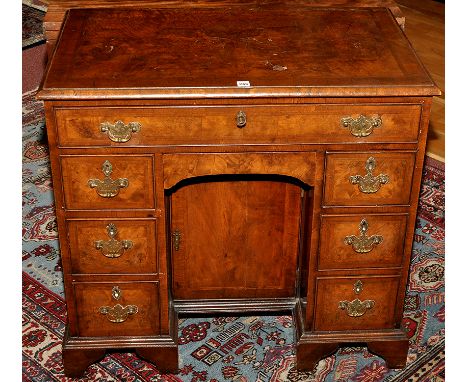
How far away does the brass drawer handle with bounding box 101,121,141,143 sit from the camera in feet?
7.46

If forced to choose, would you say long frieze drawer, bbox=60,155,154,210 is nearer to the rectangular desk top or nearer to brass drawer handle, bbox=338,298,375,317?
the rectangular desk top

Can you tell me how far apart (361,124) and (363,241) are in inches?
15.9

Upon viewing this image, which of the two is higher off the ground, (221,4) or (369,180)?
(221,4)

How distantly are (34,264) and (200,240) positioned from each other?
32.3 inches

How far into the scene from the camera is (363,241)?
253 centimetres

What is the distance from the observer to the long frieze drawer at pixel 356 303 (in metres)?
2.62

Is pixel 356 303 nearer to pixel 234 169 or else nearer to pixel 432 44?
pixel 234 169

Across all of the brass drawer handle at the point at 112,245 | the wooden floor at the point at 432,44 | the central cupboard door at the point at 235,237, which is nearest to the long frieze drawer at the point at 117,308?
the brass drawer handle at the point at 112,245

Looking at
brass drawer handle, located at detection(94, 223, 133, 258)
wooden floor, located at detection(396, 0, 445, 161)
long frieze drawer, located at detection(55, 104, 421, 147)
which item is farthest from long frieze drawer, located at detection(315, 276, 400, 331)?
wooden floor, located at detection(396, 0, 445, 161)

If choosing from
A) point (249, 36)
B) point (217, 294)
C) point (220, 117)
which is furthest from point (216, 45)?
point (217, 294)

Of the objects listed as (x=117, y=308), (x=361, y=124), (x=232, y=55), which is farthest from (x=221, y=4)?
(x=117, y=308)

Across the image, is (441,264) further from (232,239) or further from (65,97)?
(65,97)

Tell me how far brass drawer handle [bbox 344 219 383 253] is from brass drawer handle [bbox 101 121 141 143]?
29.0 inches

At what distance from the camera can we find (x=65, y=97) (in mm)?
2207
